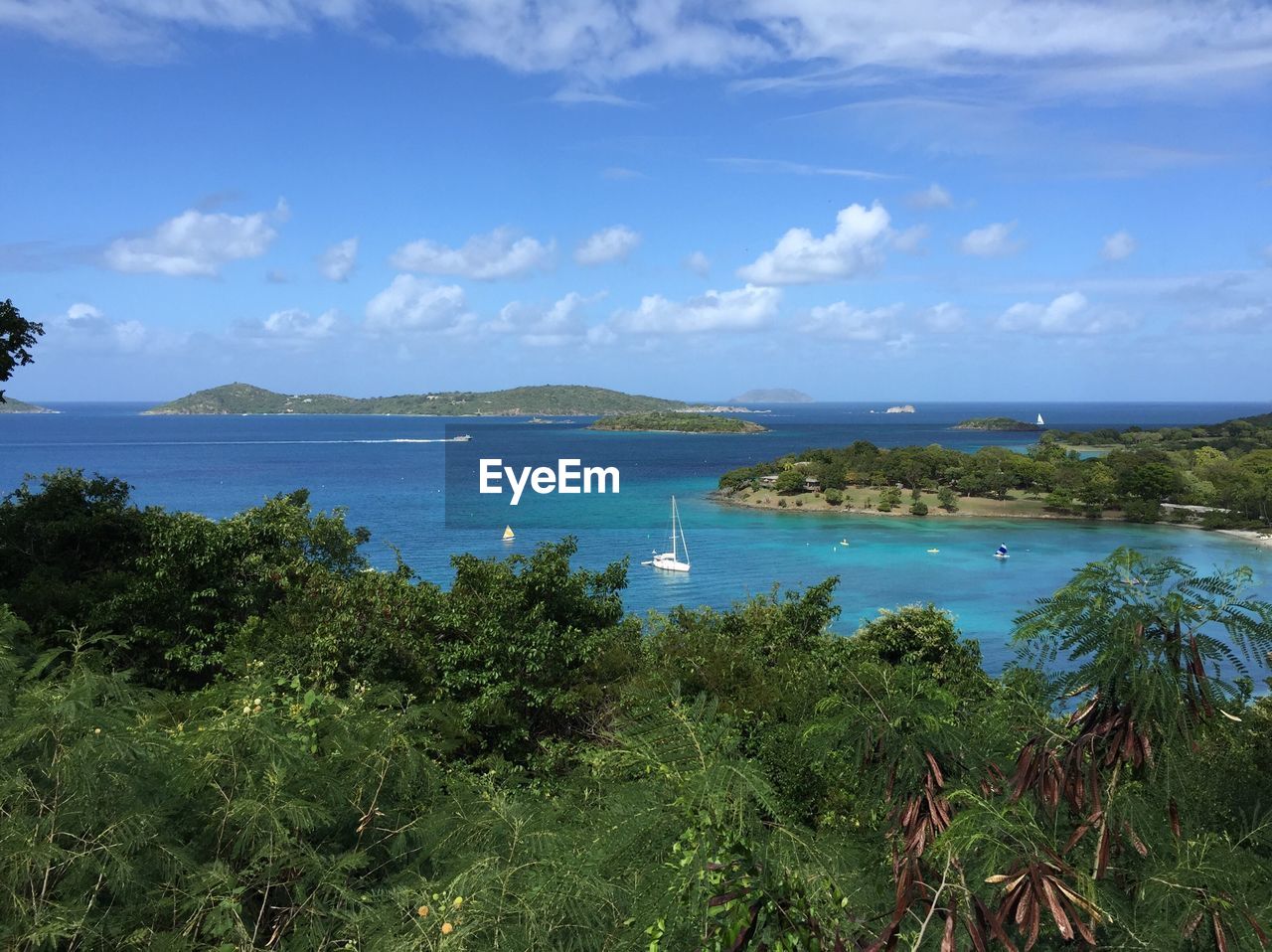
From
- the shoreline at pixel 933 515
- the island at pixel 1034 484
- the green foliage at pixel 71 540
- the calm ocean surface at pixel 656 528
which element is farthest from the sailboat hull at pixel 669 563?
the green foliage at pixel 71 540

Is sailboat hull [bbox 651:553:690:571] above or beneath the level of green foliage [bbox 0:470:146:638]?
beneath

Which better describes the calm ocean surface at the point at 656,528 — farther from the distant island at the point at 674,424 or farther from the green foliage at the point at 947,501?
the distant island at the point at 674,424

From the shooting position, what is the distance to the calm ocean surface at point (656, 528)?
36.4 metres

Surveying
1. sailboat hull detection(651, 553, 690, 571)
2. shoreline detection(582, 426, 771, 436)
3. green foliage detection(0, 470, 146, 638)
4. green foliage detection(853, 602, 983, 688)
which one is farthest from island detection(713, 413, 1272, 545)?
shoreline detection(582, 426, 771, 436)

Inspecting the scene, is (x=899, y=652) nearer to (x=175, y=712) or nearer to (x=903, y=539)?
(x=175, y=712)

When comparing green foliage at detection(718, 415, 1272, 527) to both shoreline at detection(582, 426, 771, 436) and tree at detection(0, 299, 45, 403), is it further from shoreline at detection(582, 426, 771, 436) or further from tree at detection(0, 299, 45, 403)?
shoreline at detection(582, 426, 771, 436)

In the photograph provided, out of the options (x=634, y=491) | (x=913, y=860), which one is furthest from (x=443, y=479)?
(x=913, y=860)

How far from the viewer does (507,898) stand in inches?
102

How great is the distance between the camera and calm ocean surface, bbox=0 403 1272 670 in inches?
1433

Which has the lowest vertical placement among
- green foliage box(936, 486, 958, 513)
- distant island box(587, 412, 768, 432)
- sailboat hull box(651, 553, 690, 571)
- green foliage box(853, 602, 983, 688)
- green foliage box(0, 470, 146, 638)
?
sailboat hull box(651, 553, 690, 571)

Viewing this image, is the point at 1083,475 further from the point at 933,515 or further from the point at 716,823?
the point at 716,823

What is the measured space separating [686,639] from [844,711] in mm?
7748

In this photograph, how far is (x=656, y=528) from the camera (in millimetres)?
52844

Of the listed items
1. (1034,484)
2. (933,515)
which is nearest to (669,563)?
(933,515)
